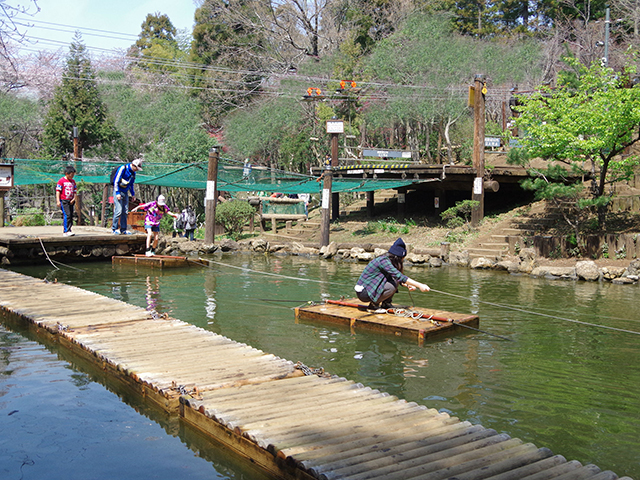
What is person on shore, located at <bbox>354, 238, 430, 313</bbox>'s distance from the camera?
9.26 m

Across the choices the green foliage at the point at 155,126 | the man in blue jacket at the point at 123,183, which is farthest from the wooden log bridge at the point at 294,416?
the green foliage at the point at 155,126

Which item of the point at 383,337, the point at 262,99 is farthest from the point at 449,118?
the point at 383,337

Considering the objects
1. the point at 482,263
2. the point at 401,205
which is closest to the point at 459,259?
the point at 482,263

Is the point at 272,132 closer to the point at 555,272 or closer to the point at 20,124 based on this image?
the point at 20,124

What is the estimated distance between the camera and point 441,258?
18844mm

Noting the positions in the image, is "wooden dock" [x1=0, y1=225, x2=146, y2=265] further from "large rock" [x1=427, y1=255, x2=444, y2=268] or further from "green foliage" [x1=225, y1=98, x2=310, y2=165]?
"green foliage" [x1=225, y1=98, x2=310, y2=165]

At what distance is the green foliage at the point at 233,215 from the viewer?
24.7 m

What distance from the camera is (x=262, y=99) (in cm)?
3484

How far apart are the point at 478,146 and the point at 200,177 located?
9.23 meters

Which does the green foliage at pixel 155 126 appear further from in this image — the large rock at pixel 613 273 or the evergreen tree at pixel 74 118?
the large rock at pixel 613 273

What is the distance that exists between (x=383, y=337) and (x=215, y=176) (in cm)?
1290

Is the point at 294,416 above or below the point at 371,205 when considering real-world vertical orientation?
below

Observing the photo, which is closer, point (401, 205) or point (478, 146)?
point (478, 146)

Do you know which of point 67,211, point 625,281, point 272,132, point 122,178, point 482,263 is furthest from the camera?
point 272,132
